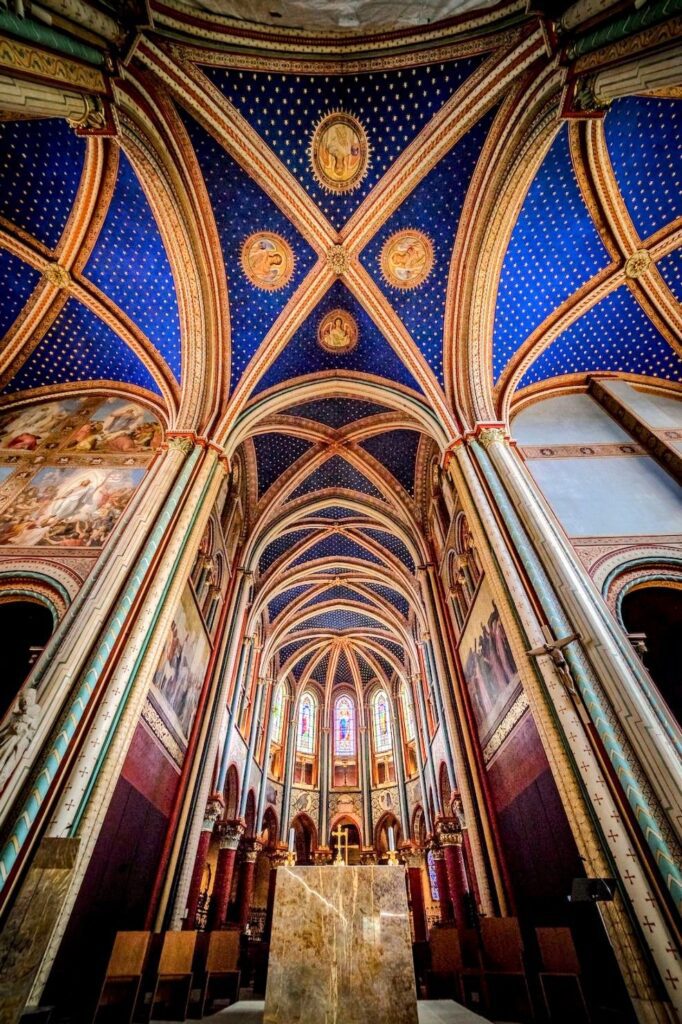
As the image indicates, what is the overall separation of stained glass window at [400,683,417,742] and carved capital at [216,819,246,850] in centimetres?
879

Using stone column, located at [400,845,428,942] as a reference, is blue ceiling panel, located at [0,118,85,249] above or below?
above

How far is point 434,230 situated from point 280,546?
10.9 m

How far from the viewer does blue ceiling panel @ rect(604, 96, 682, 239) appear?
7.07m

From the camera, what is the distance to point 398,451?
1369 centimetres

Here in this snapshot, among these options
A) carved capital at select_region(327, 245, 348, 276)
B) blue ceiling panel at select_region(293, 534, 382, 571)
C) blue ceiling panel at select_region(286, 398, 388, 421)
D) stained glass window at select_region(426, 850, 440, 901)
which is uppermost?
blue ceiling panel at select_region(293, 534, 382, 571)

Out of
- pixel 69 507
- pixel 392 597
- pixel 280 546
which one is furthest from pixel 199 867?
pixel 392 597

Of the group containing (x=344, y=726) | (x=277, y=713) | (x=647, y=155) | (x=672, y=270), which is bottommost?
(x=277, y=713)

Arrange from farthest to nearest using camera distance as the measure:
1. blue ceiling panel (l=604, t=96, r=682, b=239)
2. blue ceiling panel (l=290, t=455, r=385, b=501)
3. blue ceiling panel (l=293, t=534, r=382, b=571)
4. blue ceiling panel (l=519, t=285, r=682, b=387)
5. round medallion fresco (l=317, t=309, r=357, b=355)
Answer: blue ceiling panel (l=293, t=534, r=382, b=571) → blue ceiling panel (l=290, t=455, r=385, b=501) → round medallion fresco (l=317, t=309, r=357, b=355) → blue ceiling panel (l=519, t=285, r=682, b=387) → blue ceiling panel (l=604, t=96, r=682, b=239)

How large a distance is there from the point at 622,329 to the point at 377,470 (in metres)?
7.02

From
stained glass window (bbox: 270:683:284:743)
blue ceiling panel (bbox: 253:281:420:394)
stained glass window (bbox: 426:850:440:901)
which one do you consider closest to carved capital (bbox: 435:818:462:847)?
stained glass window (bbox: 426:850:440:901)

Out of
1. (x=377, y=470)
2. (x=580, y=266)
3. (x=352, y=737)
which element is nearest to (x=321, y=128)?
(x=580, y=266)

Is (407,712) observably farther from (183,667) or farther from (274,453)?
(183,667)

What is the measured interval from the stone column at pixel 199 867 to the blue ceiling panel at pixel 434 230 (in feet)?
35.9

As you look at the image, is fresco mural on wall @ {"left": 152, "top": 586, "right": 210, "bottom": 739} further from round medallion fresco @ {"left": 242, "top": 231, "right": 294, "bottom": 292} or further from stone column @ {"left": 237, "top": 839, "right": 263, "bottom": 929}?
stone column @ {"left": 237, "top": 839, "right": 263, "bottom": 929}
